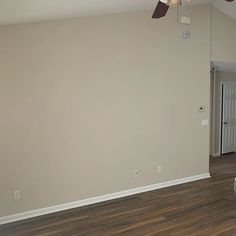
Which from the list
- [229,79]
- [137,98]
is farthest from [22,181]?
[229,79]

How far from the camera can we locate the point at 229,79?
720 centimetres

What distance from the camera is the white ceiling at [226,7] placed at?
479 cm

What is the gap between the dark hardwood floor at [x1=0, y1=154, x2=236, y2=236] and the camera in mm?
3237

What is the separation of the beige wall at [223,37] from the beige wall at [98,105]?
0.22 m

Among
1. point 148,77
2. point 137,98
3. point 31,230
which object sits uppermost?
point 148,77

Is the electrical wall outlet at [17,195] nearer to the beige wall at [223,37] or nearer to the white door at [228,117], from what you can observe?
the beige wall at [223,37]

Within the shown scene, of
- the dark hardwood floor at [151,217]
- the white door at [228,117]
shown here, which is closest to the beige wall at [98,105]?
the dark hardwood floor at [151,217]

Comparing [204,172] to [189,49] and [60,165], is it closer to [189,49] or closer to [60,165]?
[189,49]

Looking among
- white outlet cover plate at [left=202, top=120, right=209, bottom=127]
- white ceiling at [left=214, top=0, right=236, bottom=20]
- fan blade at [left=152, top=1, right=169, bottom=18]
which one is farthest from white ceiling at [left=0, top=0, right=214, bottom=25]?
white outlet cover plate at [left=202, top=120, right=209, bottom=127]

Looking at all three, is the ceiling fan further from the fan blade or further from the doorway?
the doorway

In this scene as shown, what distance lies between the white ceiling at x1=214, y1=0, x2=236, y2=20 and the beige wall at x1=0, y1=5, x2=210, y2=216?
199 millimetres

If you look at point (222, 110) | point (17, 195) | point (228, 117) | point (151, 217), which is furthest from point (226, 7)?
point (17, 195)

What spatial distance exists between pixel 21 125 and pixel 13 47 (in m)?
1.05

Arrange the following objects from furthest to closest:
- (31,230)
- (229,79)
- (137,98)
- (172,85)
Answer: (229,79) < (172,85) < (137,98) < (31,230)
